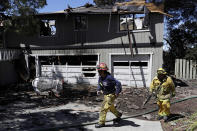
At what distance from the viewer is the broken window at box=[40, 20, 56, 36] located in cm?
1274

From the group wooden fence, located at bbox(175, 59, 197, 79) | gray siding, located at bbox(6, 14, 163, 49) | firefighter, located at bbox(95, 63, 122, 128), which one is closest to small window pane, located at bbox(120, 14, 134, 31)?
gray siding, located at bbox(6, 14, 163, 49)

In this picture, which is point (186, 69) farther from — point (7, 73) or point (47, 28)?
point (7, 73)

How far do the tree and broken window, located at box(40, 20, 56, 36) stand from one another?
2.74 meters

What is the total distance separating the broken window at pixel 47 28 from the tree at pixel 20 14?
2739 mm

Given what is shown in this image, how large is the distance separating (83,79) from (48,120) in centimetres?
663

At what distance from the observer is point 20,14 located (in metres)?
9.46

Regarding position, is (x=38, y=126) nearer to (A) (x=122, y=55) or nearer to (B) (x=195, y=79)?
(A) (x=122, y=55)

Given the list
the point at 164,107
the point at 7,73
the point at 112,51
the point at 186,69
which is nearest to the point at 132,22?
the point at 112,51

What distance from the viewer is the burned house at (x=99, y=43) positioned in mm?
10633

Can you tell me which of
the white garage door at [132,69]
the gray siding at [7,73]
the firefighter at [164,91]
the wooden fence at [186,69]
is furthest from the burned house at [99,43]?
the firefighter at [164,91]

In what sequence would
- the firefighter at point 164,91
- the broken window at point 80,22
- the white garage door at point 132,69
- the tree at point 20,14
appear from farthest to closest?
the broken window at point 80,22 < the white garage door at point 132,69 < the tree at point 20,14 < the firefighter at point 164,91

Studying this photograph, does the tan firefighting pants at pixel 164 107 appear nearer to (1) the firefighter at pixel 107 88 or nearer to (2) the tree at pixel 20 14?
(1) the firefighter at pixel 107 88

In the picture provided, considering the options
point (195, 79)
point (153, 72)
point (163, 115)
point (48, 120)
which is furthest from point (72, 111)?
point (195, 79)

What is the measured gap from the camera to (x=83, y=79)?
12.1 meters
